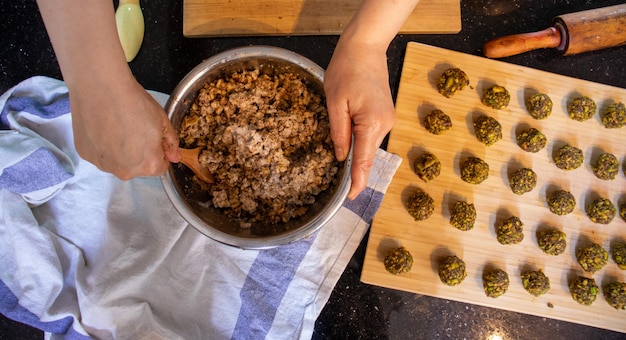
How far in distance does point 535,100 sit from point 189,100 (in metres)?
0.92

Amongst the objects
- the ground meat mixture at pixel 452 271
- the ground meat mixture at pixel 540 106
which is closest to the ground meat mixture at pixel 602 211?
the ground meat mixture at pixel 540 106

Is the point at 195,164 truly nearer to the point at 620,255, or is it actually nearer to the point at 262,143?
the point at 262,143

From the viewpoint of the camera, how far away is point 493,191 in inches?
47.4

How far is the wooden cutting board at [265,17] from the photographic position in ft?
3.87

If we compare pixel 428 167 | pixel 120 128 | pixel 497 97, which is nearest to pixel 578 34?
pixel 497 97

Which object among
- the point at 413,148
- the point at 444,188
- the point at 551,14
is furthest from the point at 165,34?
the point at 551,14

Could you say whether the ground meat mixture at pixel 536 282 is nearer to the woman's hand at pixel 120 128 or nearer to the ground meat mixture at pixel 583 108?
the ground meat mixture at pixel 583 108

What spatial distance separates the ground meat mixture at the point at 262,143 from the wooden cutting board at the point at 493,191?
33 centimetres

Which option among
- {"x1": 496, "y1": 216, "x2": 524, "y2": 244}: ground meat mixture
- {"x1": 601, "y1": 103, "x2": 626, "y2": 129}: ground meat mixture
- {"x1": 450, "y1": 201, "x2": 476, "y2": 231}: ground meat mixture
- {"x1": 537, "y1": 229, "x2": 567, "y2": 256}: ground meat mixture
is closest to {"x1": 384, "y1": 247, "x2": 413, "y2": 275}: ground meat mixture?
{"x1": 450, "y1": 201, "x2": 476, "y2": 231}: ground meat mixture

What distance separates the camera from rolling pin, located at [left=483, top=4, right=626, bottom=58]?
1197 millimetres

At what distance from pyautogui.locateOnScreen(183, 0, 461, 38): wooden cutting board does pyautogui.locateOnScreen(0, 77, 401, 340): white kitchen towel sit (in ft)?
1.31

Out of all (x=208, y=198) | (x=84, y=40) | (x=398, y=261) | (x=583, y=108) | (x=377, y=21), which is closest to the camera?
(x=84, y=40)

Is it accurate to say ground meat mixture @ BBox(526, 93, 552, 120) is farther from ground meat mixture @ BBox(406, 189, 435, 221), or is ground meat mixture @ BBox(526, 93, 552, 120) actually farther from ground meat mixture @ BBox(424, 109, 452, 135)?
ground meat mixture @ BBox(406, 189, 435, 221)

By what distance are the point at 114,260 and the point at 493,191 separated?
39.8 inches
